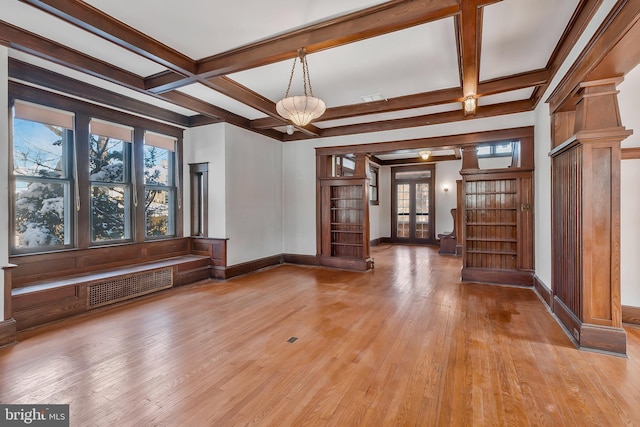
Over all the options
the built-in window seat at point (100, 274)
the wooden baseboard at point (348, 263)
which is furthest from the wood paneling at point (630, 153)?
the built-in window seat at point (100, 274)

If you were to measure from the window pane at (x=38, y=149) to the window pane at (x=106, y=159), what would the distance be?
1.18 ft

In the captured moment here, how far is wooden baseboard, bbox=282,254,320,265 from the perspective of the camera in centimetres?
722

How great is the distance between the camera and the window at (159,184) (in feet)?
18.3

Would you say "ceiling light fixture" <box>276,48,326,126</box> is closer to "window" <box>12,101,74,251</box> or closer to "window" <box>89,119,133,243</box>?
"window" <box>89,119,133,243</box>

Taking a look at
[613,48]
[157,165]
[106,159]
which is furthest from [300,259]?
[613,48]

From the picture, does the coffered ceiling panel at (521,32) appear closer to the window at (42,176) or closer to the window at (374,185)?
the window at (42,176)

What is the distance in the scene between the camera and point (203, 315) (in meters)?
3.95

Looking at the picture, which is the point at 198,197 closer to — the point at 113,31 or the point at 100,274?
the point at 100,274

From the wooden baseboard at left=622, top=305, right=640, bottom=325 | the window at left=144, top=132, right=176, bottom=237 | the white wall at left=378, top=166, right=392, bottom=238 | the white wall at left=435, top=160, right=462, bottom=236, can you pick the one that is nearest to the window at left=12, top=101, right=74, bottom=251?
the window at left=144, top=132, right=176, bottom=237

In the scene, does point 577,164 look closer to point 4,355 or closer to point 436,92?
point 436,92

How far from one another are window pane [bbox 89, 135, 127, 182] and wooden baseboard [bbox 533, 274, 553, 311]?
6688mm

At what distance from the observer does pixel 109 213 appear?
16.4 feet

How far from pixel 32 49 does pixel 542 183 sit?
21.8 ft

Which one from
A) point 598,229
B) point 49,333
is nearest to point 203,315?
point 49,333
